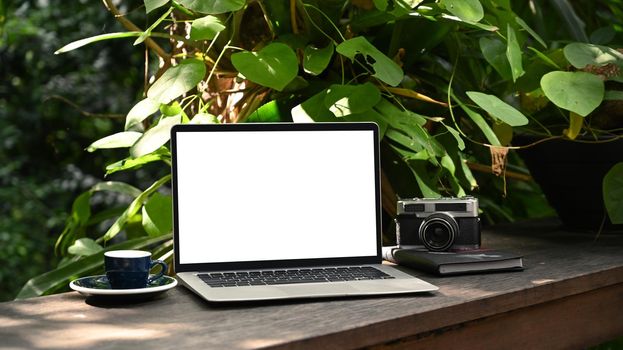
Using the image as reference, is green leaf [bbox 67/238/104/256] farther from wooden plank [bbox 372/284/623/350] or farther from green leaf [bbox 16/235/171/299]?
wooden plank [bbox 372/284/623/350]

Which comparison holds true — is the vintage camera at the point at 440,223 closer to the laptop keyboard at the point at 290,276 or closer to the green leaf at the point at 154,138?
the laptop keyboard at the point at 290,276

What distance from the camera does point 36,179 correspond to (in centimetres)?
400

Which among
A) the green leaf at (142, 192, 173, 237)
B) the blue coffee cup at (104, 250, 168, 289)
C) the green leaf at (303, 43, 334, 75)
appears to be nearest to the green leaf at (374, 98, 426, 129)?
the green leaf at (303, 43, 334, 75)

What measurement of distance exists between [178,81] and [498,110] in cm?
45

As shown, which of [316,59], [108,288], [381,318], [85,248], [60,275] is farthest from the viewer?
[85,248]

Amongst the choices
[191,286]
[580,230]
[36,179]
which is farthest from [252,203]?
[36,179]

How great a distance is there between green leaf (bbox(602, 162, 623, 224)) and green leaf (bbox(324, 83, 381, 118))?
406mm

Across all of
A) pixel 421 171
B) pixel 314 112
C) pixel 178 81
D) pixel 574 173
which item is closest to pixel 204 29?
pixel 178 81

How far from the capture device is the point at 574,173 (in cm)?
155

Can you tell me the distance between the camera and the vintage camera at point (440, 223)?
4.18 ft

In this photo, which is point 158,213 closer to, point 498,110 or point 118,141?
point 118,141

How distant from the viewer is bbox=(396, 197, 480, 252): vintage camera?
4.18 ft

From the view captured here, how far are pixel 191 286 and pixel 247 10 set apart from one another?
62 centimetres

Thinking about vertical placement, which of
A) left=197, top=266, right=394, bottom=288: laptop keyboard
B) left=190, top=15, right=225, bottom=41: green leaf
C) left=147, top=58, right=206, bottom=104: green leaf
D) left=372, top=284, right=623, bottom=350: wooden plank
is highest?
left=190, top=15, right=225, bottom=41: green leaf
